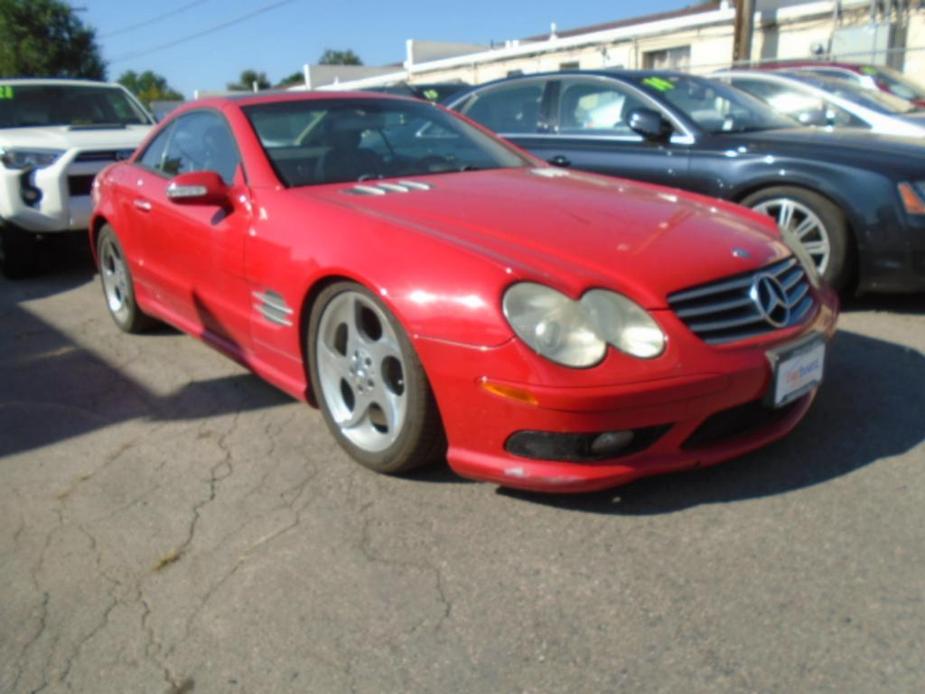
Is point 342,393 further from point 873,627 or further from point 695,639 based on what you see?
point 873,627

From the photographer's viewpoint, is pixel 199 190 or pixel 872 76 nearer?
pixel 199 190

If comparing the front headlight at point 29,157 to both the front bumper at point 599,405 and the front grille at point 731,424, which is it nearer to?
the front bumper at point 599,405

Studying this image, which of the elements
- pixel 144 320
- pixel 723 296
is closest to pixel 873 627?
pixel 723 296

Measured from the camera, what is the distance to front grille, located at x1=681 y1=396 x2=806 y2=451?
2824 mm

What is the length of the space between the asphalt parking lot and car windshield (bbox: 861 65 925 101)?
31.4 feet

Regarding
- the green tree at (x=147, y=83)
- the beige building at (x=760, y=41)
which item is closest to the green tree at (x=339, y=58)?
the green tree at (x=147, y=83)

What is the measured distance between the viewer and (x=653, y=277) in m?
2.81

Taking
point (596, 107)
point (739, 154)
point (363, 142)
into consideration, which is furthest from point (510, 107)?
point (363, 142)

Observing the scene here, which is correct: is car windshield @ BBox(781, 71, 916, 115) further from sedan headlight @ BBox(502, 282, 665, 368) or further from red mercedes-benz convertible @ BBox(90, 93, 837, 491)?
sedan headlight @ BBox(502, 282, 665, 368)

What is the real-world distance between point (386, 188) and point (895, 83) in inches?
443

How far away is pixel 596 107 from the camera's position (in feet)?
20.2

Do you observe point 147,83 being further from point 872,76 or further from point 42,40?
point 872,76

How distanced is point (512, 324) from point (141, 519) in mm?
1469

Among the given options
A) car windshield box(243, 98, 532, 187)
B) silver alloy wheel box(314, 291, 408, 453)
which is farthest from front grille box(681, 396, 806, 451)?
car windshield box(243, 98, 532, 187)
